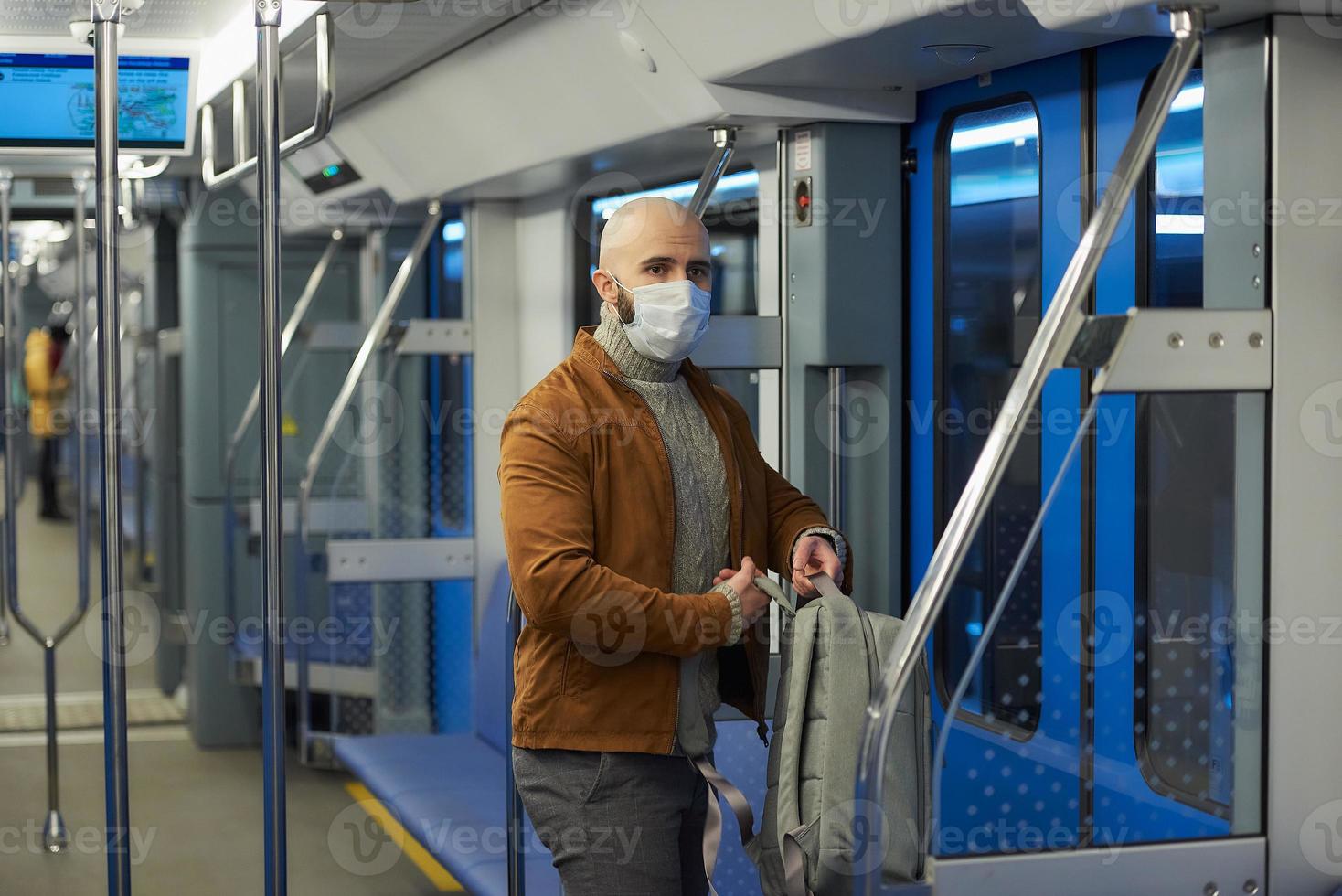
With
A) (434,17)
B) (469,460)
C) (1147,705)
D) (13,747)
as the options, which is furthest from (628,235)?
(13,747)

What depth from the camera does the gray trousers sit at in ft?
7.59

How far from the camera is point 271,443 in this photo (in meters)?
2.24

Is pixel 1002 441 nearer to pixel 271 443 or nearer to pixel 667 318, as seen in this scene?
pixel 667 318

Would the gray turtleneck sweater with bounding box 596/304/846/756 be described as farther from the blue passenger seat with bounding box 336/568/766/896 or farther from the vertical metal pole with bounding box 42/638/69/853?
the vertical metal pole with bounding box 42/638/69/853

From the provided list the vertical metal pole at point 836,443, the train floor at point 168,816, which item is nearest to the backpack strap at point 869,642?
the vertical metal pole at point 836,443

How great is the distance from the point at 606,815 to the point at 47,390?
44.9 ft

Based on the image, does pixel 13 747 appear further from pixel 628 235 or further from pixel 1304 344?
pixel 1304 344

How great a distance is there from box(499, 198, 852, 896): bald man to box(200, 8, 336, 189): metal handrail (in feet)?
1.97

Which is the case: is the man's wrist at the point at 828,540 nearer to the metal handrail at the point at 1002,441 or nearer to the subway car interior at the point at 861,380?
the subway car interior at the point at 861,380

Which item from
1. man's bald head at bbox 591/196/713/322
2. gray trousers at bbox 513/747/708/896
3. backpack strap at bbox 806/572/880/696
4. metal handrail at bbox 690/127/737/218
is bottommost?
gray trousers at bbox 513/747/708/896

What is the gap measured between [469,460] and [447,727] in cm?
114

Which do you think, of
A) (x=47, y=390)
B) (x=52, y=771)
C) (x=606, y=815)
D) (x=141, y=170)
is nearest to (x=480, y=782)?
(x=52, y=771)

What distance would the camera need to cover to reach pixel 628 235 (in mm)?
2438

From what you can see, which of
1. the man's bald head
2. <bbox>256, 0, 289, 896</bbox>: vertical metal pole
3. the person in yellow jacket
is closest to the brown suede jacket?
the man's bald head
